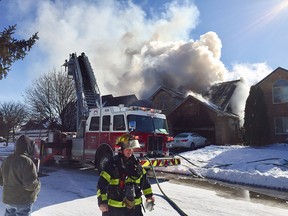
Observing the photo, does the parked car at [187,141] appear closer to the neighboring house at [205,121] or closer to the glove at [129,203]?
the neighboring house at [205,121]

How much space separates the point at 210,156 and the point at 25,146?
12.1 meters

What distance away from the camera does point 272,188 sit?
7984mm

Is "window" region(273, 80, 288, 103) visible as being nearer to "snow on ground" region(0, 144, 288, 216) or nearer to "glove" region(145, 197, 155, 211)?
"snow on ground" region(0, 144, 288, 216)

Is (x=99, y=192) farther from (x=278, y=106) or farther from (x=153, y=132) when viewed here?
(x=278, y=106)

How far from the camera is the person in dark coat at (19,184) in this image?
10.8 ft

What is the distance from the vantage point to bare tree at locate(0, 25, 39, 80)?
19.2 feet

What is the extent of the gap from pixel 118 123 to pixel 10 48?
4.34 metres

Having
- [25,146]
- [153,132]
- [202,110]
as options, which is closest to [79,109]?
[153,132]

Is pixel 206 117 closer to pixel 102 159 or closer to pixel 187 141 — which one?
pixel 187 141

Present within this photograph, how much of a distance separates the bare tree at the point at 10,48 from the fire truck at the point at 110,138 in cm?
396

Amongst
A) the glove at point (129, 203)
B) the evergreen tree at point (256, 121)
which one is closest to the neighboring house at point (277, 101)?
the evergreen tree at point (256, 121)

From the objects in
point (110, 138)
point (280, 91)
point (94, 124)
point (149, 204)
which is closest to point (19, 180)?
point (149, 204)

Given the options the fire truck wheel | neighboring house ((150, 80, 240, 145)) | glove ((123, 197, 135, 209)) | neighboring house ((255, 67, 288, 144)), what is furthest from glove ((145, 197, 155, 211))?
neighboring house ((150, 80, 240, 145))

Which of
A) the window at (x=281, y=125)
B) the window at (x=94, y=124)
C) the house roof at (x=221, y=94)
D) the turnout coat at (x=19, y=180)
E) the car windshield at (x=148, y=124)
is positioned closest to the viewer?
the turnout coat at (x=19, y=180)
